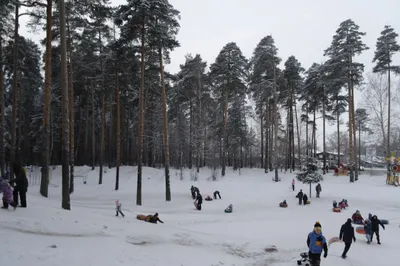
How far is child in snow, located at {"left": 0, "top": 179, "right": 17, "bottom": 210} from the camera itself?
28.5 ft

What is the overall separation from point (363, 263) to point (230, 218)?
27.3 feet

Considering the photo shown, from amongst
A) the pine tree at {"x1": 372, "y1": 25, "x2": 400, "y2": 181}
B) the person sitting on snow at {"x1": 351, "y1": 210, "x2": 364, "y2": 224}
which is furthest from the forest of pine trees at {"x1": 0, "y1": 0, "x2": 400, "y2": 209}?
the person sitting on snow at {"x1": 351, "y1": 210, "x2": 364, "y2": 224}

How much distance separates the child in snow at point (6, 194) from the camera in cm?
869

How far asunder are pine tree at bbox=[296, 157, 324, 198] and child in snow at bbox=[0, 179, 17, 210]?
2062cm

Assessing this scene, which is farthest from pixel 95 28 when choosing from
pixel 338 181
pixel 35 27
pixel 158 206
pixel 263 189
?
pixel 338 181

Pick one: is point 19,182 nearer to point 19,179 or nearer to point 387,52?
point 19,179

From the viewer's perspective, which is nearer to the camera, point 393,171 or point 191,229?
point 191,229

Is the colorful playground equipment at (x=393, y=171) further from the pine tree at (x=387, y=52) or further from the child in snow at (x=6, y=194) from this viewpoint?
the child in snow at (x=6, y=194)

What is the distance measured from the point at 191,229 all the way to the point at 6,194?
25.3ft

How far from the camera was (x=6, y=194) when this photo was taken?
887 centimetres

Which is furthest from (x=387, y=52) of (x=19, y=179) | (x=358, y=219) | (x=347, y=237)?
(x=19, y=179)

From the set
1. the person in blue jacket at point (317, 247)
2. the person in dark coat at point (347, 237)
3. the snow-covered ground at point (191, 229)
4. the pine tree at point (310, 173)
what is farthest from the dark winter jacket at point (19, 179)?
the pine tree at point (310, 173)

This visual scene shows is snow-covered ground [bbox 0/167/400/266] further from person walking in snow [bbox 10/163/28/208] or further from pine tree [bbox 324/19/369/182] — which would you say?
pine tree [bbox 324/19/369/182]

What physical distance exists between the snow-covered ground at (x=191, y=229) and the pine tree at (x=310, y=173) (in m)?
1.61
